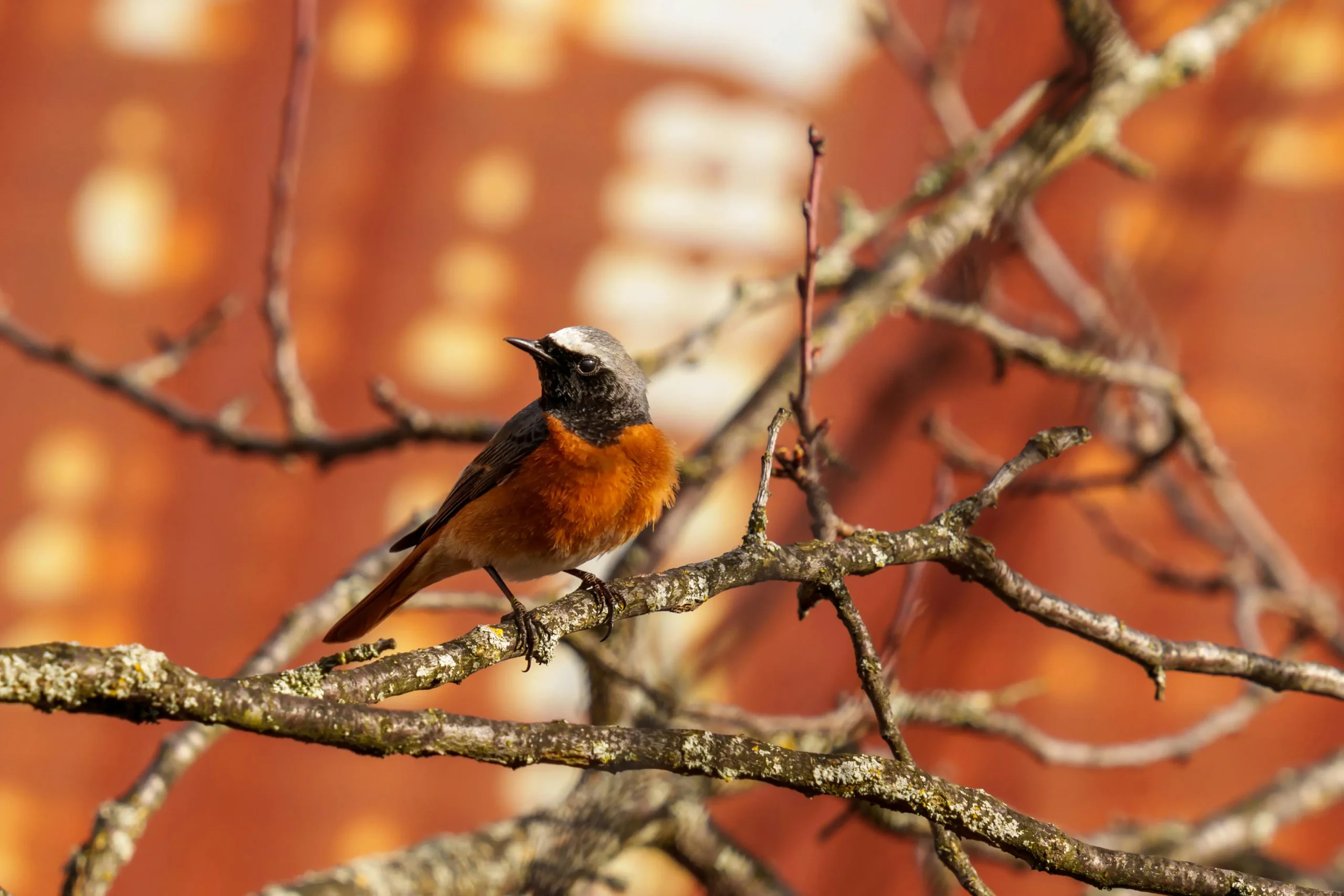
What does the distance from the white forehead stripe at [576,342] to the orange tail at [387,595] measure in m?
0.53

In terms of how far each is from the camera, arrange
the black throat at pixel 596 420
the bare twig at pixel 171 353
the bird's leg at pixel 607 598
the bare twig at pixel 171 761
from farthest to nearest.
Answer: the bare twig at pixel 171 353, the black throat at pixel 596 420, the bare twig at pixel 171 761, the bird's leg at pixel 607 598

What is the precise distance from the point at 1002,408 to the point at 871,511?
0.75 meters

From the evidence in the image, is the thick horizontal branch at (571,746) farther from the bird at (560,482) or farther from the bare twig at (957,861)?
the bird at (560,482)

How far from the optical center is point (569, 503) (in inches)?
86.9

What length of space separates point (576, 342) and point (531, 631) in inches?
34.3

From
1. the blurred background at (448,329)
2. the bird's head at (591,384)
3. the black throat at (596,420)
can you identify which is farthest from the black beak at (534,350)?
the blurred background at (448,329)

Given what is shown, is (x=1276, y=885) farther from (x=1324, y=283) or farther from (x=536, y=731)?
(x=1324, y=283)

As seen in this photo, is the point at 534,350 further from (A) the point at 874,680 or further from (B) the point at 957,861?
(B) the point at 957,861

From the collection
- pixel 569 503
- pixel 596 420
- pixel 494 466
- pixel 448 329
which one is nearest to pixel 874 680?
pixel 569 503

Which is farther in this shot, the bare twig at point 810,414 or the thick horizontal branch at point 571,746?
the bare twig at point 810,414

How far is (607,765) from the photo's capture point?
116 cm

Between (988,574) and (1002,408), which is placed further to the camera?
(1002,408)

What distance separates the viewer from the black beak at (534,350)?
7.18ft

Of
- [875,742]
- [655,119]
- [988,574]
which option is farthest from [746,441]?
[655,119]
